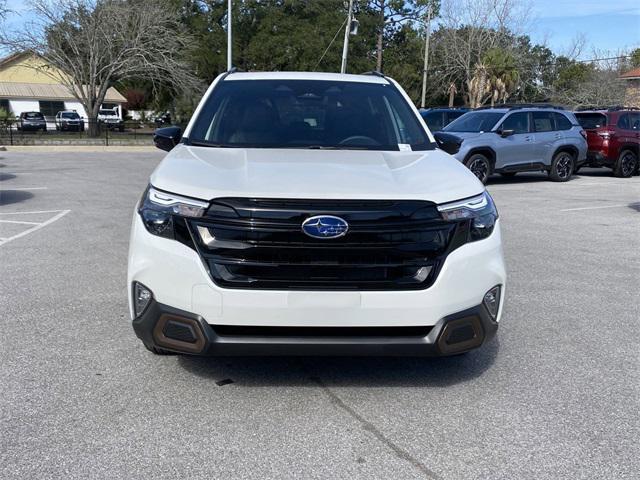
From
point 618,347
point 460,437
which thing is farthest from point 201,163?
point 618,347

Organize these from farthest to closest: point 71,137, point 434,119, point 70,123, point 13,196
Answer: point 70,123, point 71,137, point 434,119, point 13,196

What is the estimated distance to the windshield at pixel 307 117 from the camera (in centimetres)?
459

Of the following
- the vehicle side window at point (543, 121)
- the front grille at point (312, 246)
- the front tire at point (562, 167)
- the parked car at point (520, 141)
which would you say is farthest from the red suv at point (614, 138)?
the front grille at point (312, 246)

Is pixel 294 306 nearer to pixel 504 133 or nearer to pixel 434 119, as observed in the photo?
pixel 504 133

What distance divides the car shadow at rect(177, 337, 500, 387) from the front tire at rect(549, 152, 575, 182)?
13.2m

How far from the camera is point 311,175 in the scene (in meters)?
3.51

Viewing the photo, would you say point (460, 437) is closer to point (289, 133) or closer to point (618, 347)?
point (618, 347)

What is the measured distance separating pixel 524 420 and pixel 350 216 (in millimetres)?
1463

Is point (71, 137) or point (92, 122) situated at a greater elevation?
point (92, 122)

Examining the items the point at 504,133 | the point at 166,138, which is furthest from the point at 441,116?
the point at 166,138

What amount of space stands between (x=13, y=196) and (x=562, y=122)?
1280cm

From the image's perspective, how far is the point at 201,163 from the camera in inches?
151

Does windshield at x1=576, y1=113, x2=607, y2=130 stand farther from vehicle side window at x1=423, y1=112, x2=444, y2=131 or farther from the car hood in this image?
the car hood

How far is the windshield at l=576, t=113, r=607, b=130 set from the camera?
60.0 feet
